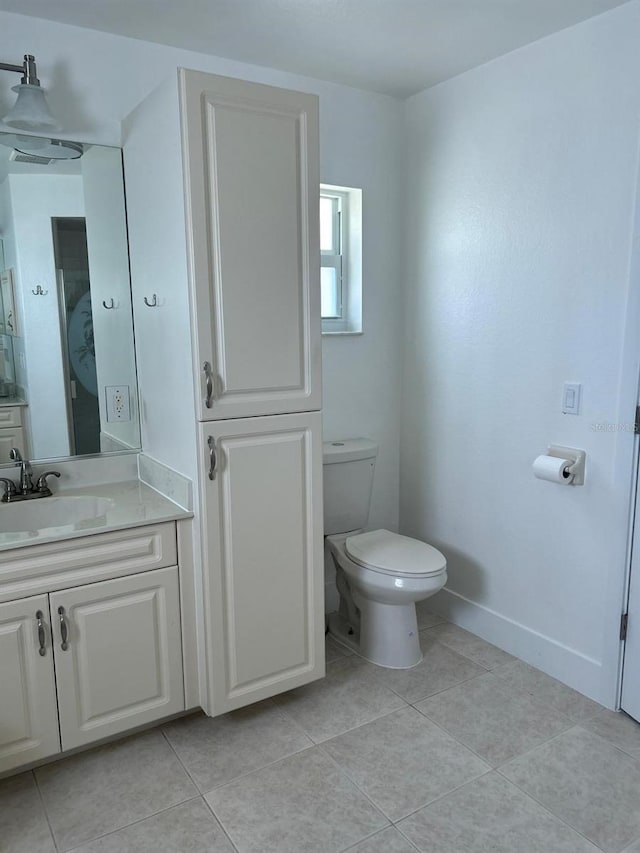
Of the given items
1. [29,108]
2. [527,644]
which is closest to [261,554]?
[527,644]

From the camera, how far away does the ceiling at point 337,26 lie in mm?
2047

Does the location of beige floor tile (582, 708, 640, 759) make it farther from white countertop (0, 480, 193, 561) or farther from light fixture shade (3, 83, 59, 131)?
light fixture shade (3, 83, 59, 131)

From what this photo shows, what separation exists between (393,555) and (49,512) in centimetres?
132

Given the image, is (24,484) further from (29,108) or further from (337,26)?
(337,26)

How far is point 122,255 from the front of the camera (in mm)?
2379

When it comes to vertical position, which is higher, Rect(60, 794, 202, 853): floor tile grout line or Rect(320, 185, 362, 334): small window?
Rect(320, 185, 362, 334): small window

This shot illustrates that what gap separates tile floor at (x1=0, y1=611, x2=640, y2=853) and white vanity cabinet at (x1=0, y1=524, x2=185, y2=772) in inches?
6.6

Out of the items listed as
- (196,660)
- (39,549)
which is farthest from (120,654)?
(39,549)

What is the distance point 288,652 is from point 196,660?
32 cm

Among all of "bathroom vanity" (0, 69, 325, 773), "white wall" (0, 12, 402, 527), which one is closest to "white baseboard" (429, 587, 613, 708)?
"white wall" (0, 12, 402, 527)

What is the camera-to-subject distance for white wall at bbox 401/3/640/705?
7.16 ft

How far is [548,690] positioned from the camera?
8.04 feet

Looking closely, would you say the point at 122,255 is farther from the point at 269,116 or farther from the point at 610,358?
the point at 610,358

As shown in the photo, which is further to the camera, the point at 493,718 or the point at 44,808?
the point at 493,718
